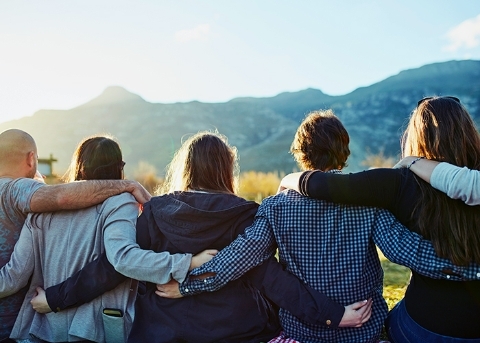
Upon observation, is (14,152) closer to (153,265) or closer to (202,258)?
(153,265)

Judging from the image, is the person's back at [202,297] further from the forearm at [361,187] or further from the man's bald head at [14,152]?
the man's bald head at [14,152]

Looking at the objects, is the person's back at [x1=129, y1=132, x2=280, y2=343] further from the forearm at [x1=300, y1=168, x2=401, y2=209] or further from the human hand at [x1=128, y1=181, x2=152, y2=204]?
the forearm at [x1=300, y1=168, x2=401, y2=209]

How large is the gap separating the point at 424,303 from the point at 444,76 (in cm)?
10200

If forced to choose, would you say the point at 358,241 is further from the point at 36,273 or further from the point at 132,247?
the point at 36,273

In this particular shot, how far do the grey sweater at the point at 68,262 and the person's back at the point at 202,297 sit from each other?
233mm

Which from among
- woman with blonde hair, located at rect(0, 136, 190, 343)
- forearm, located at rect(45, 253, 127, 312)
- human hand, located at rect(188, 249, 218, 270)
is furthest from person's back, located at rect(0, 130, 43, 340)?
human hand, located at rect(188, 249, 218, 270)

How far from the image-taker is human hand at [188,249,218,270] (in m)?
2.81

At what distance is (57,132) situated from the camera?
256 ft

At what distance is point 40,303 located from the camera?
3.07 m

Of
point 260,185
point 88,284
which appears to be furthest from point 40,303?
point 260,185

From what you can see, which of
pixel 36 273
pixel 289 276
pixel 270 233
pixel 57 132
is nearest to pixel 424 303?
pixel 289 276

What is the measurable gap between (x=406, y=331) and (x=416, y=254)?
549 millimetres

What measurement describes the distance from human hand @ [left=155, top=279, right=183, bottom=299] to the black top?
99 centimetres

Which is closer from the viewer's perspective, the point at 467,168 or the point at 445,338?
the point at 467,168
